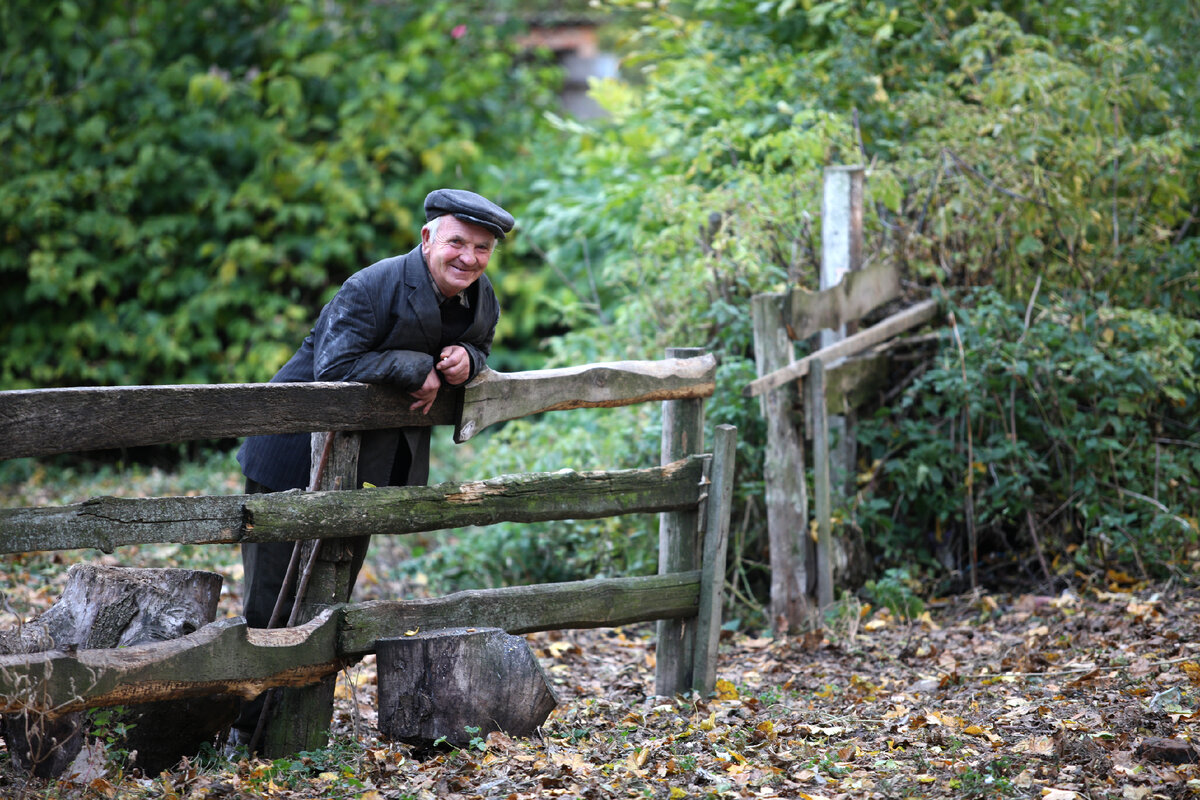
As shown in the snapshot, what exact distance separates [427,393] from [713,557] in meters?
1.65

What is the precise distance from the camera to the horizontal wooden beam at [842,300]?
552 cm

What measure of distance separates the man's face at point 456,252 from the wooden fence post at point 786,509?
7.18 ft

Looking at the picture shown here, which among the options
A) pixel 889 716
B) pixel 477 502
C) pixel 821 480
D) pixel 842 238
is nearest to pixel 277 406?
pixel 477 502

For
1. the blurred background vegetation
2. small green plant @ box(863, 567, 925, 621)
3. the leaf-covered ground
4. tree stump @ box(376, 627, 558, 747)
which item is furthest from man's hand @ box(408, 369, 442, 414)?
small green plant @ box(863, 567, 925, 621)

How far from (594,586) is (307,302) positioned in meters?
7.59

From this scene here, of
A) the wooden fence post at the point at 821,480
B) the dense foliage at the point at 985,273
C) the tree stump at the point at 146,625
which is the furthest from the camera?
the dense foliage at the point at 985,273

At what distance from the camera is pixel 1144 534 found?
6098 mm

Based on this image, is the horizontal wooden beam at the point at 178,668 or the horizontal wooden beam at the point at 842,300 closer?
the horizontal wooden beam at the point at 178,668

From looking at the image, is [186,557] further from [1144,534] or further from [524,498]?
[1144,534]

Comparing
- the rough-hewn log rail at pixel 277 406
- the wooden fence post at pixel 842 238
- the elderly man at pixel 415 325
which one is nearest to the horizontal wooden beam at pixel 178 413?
A: the rough-hewn log rail at pixel 277 406

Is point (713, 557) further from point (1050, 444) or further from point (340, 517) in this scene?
point (1050, 444)

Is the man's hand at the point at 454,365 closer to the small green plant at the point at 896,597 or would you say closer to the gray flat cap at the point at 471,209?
the gray flat cap at the point at 471,209

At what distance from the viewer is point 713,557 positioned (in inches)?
185

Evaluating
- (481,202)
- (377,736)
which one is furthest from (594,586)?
(481,202)
